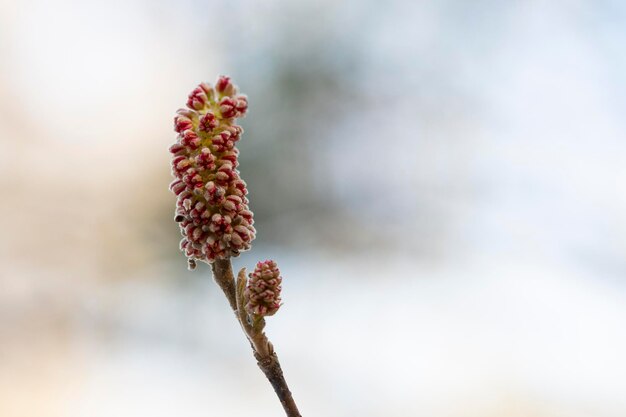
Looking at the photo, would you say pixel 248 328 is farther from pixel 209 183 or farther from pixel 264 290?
pixel 209 183

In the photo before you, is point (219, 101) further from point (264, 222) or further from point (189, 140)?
point (264, 222)

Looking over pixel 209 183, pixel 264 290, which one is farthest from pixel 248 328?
pixel 209 183

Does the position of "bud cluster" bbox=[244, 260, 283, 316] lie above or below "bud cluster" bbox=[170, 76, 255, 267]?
below

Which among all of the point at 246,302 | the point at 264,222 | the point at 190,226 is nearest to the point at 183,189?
the point at 190,226
